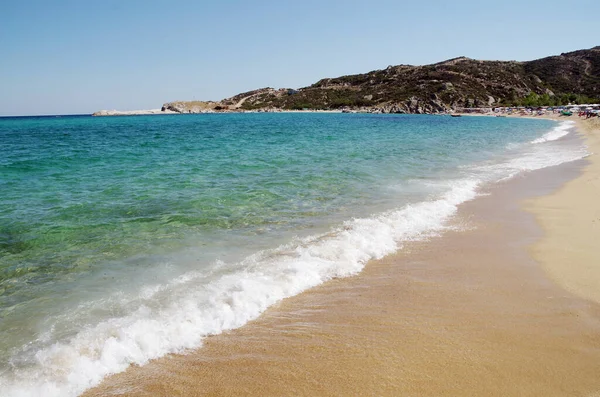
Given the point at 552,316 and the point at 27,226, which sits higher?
the point at 27,226

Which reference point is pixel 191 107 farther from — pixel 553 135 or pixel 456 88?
pixel 553 135

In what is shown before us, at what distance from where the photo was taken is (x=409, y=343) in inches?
170

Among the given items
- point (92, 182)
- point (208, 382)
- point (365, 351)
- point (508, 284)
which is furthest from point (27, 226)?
point (508, 284)

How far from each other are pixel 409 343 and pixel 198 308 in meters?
2.62

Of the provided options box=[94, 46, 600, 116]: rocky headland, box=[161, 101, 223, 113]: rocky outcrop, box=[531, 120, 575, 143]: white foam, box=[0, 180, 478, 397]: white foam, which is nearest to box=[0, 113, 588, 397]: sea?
box=[0, 180, 478, 397]: white foam

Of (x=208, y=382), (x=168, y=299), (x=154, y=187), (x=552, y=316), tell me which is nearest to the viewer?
(x=208, y=382)

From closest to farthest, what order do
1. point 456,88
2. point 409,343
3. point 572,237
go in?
point 409,343 → point 572,237 → point 456,88

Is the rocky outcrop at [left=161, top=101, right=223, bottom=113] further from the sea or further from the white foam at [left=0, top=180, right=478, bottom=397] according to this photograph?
the white foam at [left=0, top=180, right=478, bottom=397]

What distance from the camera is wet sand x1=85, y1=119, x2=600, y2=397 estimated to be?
3660 mm

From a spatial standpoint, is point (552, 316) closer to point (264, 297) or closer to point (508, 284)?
point (508, 284)

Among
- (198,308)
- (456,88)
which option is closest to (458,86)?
(456,88)

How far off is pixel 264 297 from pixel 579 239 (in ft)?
20.8

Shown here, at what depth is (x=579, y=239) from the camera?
7727 mm

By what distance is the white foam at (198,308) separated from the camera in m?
3.92
